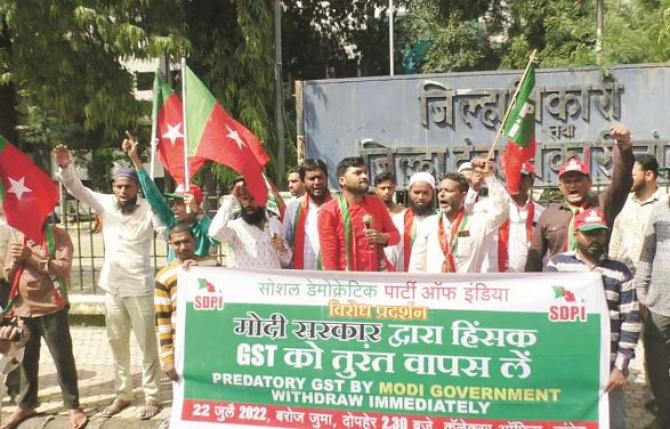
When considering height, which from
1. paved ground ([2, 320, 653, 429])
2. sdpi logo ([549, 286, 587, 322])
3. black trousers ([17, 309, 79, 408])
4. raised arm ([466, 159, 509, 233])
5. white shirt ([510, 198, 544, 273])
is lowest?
paved ground ([2, 320, 653, 429])

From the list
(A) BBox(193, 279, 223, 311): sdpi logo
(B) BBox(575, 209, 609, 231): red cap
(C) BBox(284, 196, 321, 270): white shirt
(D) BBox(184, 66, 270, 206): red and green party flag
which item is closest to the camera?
(B) BBox(575, 209, 609, 231): red cap

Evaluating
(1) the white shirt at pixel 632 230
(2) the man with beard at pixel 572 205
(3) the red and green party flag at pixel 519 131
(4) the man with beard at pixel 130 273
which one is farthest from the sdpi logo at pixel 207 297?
(1) the white shirt at pixel 632 230

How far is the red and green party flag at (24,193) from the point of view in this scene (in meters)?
4.69

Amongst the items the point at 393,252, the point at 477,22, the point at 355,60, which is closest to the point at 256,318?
the point at 393,252

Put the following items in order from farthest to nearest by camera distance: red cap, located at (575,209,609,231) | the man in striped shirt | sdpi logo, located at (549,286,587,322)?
the man in striped shirt < sdpi logo, located at (549,286,587,322) < red cap, located at (575,209,609,231)

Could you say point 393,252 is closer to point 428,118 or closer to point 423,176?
point 423,176

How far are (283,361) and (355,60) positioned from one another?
2141cm

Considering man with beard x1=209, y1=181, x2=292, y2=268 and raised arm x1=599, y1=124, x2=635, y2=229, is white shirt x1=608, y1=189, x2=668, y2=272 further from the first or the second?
man with beard x1=209, y1=181, x2=292, y2=268

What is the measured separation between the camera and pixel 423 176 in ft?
15.6

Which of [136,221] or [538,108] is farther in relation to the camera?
[538,108]

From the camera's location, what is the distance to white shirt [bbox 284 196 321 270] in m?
4.74

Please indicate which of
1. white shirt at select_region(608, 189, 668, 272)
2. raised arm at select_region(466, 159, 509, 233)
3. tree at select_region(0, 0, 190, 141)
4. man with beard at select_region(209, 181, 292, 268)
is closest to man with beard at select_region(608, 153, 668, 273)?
white shirt at select_region(608, 189, 668, 272)

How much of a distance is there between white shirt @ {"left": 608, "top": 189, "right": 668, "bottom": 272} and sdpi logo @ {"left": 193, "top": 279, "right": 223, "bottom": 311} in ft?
8.76

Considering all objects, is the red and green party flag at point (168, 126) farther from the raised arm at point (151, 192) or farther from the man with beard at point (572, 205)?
the man with beard at point (572, 205)
